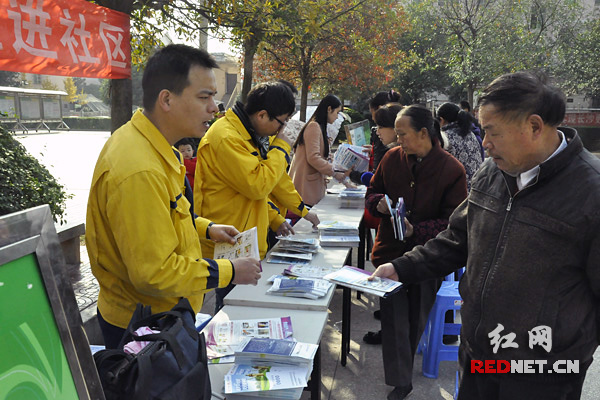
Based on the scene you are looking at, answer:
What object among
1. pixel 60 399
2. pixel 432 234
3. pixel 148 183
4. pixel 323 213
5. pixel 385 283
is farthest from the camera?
pixel 323 213

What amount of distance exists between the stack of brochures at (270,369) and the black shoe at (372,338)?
2014 mm

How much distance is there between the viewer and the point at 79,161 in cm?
1406

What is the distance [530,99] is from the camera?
153 centimetres

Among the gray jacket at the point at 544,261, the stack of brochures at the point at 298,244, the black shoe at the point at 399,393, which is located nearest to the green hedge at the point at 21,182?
the stack of brochures at the point at 298,244

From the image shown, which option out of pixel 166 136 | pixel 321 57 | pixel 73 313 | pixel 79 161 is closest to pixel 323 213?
pixel 166 136

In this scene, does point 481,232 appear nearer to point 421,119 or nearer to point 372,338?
point 421,119

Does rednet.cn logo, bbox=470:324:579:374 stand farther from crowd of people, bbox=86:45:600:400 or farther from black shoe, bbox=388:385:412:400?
black shoe, bbox=388:385:412:400

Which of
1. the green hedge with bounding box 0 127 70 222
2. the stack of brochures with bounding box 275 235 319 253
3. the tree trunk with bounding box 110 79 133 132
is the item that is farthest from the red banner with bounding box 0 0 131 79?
the stack of brochures with bounding box 275 235 319 253

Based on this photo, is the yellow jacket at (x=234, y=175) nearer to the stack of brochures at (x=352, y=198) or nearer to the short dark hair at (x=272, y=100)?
the short dark hair at (x=272, y=100)

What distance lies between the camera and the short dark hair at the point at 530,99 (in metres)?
1.53

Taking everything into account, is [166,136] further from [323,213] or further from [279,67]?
[279,67]

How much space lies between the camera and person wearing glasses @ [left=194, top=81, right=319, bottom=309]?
257 cm

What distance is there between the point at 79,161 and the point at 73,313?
14.6m

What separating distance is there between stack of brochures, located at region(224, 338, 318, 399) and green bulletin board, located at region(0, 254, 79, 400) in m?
0.89
